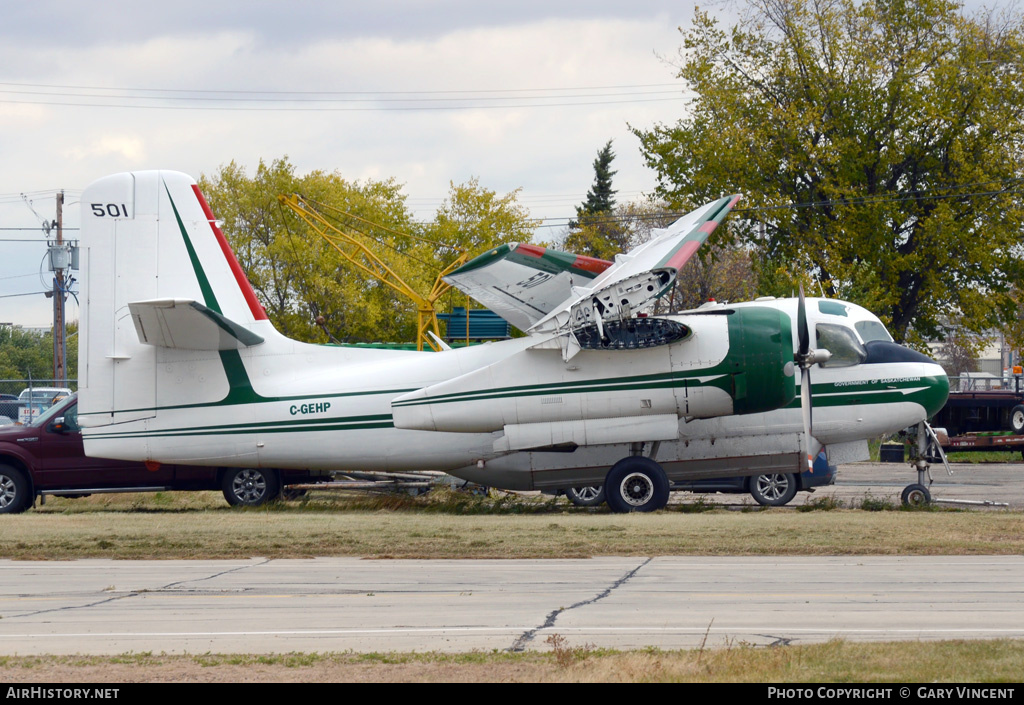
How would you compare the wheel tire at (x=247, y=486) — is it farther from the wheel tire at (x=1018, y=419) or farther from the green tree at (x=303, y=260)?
the green tree at (x=303, y=260)

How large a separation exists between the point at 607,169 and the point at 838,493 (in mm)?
60877

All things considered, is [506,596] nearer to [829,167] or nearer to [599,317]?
[599,317]

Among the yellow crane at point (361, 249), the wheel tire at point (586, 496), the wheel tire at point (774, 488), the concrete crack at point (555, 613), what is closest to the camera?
the concrete crack at point (555, 613)

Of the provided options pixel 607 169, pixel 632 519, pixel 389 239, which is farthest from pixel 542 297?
pixel 607 169

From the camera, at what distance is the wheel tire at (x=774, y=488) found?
20.4m

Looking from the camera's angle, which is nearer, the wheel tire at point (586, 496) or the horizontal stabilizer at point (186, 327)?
the horizontal stabilizer at point (186, 327)

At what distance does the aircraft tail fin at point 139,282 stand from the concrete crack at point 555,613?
10473mm

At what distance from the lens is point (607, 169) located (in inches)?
3214

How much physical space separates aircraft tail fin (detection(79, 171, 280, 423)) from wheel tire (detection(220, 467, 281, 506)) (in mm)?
2216

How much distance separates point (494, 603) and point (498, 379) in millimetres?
8549

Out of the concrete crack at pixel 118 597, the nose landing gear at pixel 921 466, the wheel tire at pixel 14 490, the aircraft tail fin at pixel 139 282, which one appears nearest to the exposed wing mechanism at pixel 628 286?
the nose landing gear at pixel 921 466

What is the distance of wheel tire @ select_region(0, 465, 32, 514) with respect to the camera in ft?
69.1

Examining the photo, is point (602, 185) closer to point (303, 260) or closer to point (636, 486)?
point (303, 260)

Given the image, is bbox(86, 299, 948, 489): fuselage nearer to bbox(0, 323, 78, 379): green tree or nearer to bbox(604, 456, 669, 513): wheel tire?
bbox(604, 456, 669, 513): wheel tire
